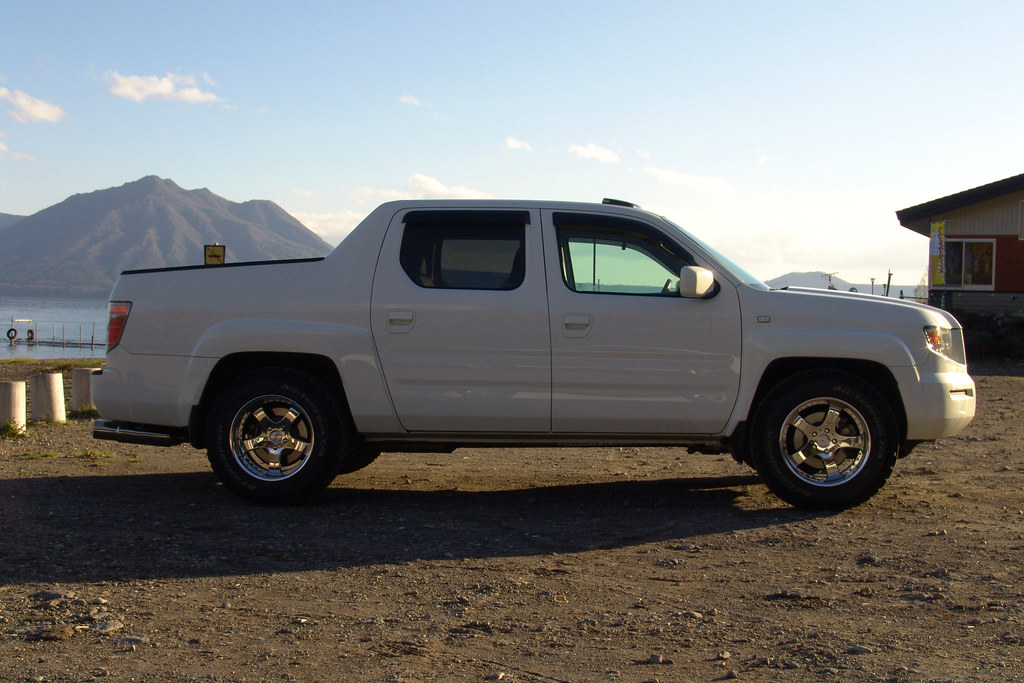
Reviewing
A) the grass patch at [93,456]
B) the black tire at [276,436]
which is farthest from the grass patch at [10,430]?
the black tire at [276,436]

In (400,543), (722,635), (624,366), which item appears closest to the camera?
(722,635)

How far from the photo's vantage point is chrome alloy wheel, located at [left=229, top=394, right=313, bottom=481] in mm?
6457

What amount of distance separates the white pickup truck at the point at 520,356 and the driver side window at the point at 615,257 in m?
0.01

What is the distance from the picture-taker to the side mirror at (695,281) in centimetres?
610

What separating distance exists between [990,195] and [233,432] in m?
25.3

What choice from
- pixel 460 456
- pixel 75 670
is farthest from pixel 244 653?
pixel 460 456

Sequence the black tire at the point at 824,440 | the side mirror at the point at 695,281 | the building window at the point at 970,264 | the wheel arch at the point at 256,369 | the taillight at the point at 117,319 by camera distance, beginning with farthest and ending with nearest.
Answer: the building window at the point at 970,264, the taillight at the point at 117,319, the wheel arch at the point at 256,369, the black tire at the point at 824,440, the side mirror at the point at 695,281

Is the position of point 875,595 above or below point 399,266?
below

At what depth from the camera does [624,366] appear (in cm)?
629

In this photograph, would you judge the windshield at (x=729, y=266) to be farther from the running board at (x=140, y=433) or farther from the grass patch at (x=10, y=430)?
the grass patch at (x=10, y=430)

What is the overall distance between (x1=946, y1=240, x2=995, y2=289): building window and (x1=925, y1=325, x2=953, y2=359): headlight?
22.9 meters

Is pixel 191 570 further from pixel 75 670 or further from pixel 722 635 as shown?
pixel 722 635

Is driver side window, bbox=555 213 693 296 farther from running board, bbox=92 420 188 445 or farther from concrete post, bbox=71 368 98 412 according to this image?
Result: concrete post, bbox=71 368 98 412

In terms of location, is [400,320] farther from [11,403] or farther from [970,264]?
[970,264]
